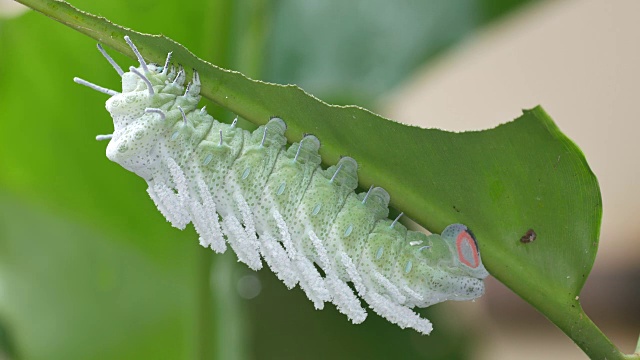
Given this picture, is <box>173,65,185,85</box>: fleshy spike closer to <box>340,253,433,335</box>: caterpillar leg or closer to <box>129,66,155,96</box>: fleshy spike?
<box>129,66,155,96</box>: fleshy spike

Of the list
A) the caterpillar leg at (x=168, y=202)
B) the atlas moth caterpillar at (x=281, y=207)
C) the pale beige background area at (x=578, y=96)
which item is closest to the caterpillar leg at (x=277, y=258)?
the atlas moth caterpillar at (x=281, y=207)

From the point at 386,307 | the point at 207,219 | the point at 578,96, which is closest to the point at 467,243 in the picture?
the point at 386,307

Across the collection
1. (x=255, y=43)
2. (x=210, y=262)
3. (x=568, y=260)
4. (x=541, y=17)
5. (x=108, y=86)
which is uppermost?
(x=541, y=17)

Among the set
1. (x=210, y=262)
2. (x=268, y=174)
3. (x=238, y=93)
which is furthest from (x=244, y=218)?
(x=210, y=262)

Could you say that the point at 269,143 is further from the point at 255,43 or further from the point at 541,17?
the point at 541,17

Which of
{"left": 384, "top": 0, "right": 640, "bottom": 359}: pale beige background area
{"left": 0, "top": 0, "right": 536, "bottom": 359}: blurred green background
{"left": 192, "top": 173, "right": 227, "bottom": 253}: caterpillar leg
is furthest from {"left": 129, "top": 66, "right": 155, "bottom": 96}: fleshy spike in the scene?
{"left": 384, "top": 0, "right": 640, "bottom": 359}: pale beige background area

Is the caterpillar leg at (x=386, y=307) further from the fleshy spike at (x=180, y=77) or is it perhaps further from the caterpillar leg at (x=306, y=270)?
the fleshy spike at (x=180, y=77)

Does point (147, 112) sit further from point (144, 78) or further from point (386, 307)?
point (386, 307)
